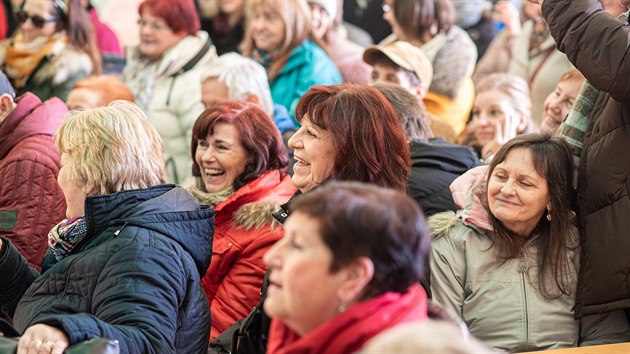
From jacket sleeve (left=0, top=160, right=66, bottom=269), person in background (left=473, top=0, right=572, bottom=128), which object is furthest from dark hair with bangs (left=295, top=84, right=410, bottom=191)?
person in background (left=473, top=0, right=572, bottom=128)

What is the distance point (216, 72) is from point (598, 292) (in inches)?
100

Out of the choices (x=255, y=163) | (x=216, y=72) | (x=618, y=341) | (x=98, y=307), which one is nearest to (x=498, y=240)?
(x=618, y=341)

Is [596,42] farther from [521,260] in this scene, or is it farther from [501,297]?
[501,297]

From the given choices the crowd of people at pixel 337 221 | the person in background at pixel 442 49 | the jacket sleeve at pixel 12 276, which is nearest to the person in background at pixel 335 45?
the person in background at pixel 442 49

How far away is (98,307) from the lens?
2674mm

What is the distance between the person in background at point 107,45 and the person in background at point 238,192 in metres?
2.36

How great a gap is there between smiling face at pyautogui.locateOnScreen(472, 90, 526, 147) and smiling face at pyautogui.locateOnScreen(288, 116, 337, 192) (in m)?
1.90

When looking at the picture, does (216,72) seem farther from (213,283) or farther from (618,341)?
(618,341)

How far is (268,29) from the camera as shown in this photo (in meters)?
5.54

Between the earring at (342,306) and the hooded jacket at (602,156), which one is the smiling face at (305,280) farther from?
the hooded jacket at (602,156)

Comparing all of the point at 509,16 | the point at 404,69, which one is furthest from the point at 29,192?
the point at 509,16

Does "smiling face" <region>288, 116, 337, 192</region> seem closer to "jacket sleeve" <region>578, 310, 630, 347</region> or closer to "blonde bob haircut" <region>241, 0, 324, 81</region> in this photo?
"jacket sleeve" <region>578, 310, 630, 347</region>

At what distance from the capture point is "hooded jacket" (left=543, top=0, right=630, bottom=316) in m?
3.04

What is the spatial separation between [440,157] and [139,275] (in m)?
1.45
